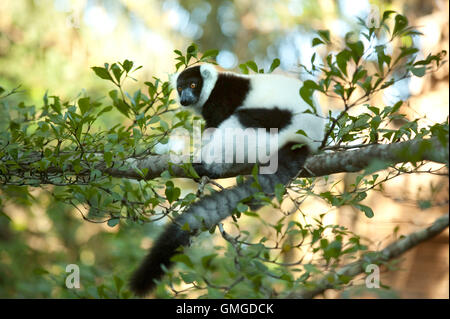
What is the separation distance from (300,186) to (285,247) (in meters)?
0.39

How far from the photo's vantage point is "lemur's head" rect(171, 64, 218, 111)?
4645mm

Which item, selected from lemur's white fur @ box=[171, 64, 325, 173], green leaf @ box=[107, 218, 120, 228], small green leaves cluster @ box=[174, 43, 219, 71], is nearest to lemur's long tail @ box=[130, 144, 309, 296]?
lemur's white fur @ box=[171, 64, 325, 173]

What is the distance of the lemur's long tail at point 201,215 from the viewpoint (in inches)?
120

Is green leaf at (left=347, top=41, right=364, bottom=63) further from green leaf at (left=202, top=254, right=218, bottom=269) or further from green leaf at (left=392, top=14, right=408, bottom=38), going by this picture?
green leaf at (left=202, top=254, right=218, bottom=269)

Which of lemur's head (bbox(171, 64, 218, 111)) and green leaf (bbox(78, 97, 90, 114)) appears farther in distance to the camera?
lemur's head (bbox(171, 64, 218, 111))

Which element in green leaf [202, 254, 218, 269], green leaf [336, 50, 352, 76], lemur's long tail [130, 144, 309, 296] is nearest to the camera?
green leaf [336, 50, 352, 76]

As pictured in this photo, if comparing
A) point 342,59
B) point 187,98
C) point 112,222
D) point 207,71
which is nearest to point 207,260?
point 112,222

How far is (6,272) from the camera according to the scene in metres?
9.26

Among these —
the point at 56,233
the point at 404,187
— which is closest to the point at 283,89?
the point at 404,187

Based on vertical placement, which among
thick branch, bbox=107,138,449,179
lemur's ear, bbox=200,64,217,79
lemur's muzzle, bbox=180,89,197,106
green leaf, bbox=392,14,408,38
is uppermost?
lemur's ear, bbox=200,64,217,79

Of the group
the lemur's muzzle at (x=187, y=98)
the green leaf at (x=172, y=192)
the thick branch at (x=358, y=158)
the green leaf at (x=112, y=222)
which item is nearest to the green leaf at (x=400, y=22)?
the thick branch at (x=358, y=158)

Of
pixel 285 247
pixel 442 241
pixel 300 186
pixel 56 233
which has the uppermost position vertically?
pixel 300 186
